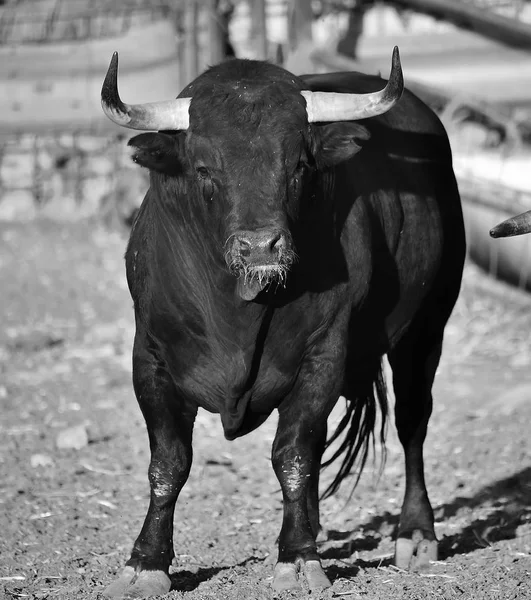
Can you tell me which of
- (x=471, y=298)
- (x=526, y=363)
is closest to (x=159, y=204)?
(x=526, y=363)

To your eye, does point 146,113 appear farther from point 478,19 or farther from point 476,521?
point 478,19

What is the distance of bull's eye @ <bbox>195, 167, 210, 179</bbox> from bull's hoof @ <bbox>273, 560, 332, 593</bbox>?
141 cm

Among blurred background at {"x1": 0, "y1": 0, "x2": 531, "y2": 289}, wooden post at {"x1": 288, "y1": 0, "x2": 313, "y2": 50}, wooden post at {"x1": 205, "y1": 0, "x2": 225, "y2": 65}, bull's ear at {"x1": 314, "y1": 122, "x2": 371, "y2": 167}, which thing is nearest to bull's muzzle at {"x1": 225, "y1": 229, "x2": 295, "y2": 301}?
bull's ear at {"x1": 314, "y1": 122, "x2": 371, "y2": 167}

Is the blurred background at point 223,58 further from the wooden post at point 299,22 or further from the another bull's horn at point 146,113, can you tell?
the another bull's horn at point 146,113

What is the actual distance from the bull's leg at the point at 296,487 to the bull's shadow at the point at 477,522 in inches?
14.0

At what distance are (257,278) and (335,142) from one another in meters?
0.69

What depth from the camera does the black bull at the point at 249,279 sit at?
4137mm

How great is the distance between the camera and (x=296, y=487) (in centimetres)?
432

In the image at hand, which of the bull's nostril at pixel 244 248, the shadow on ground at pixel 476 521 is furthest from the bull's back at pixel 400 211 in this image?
the shadow on ground at pixel 476 521

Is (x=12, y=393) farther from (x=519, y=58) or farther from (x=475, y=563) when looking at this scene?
(x=519, y=58)

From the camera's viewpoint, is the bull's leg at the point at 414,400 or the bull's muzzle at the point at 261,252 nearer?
the bull's muzzle at the point at 261,252

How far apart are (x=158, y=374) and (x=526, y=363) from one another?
4908mm

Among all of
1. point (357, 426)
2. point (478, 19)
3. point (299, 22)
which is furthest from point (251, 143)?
point (478, 19)

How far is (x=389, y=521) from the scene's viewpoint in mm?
5648
